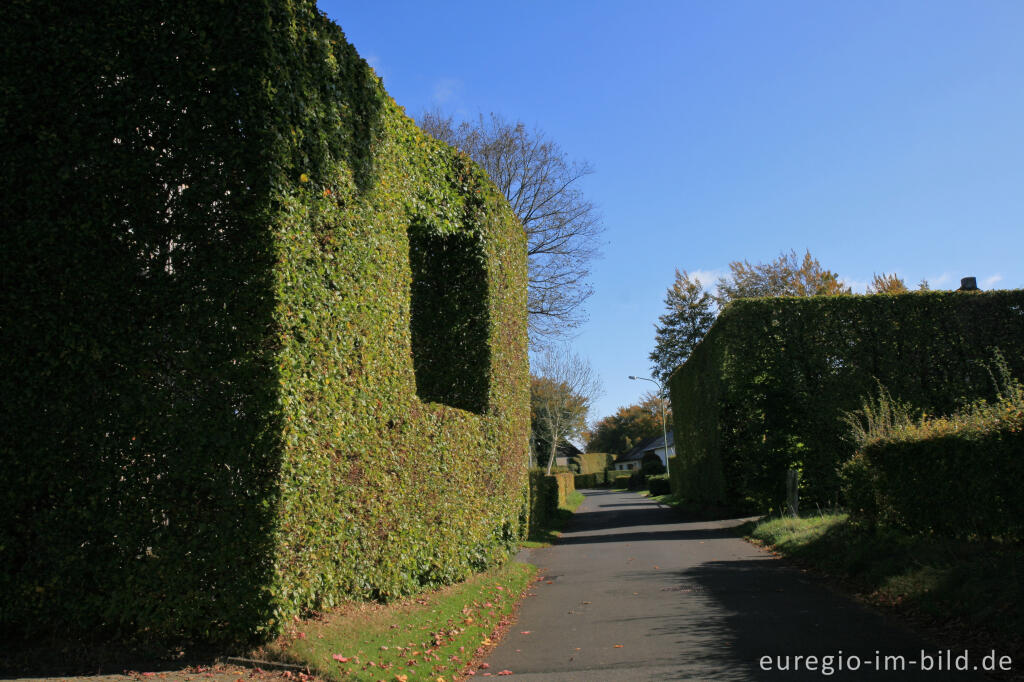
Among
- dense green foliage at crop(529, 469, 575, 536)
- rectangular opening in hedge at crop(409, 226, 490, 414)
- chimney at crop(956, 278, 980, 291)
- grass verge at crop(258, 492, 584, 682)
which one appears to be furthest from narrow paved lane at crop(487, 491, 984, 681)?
chimney at crop(956, 278, 980, 291)

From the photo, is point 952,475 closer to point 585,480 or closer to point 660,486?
point 660,486

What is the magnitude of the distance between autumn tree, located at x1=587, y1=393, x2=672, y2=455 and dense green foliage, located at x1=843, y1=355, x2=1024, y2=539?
285ft

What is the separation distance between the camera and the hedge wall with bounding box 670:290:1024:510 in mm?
19844

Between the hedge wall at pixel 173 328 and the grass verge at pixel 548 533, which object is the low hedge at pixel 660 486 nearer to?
the grass verge at pixel 548 533

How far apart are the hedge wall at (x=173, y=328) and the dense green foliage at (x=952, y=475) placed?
7.36 m

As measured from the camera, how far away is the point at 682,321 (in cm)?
5428

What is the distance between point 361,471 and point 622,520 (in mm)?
18402

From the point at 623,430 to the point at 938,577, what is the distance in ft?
324

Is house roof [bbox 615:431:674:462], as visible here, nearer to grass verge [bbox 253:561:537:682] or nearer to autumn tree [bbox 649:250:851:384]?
autumn tree [bbox 649:250:851:384]

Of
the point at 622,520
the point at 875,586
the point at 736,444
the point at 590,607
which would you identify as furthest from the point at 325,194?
the point at 622,520

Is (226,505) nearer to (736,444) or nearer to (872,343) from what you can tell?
(736,444)

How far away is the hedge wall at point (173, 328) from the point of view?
595 centimetres

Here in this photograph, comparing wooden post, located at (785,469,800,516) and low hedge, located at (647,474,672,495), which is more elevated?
wooden post, located at (785,469,800,516)

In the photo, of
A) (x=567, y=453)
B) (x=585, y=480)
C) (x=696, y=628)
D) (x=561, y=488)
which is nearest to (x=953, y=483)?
(x=696, y=628)
